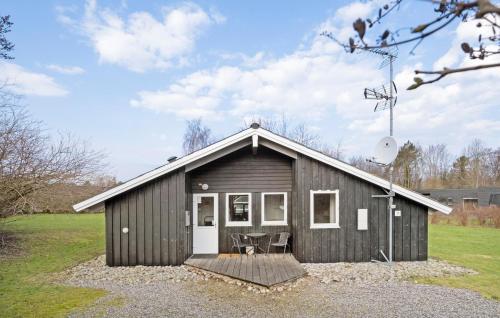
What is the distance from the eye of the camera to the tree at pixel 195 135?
143ft

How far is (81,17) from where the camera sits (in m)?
10.4

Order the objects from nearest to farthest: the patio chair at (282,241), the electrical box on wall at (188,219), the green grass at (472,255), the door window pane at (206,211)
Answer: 1. the green grass at (472,255)
2. the electrical box on wall at (188,219)
3. the patio chair at (282,241)
4. the door window pane at (206,211)

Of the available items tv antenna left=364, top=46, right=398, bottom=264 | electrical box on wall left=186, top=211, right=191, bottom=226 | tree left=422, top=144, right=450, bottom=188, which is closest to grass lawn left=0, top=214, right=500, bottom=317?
tv antenna left=364, top=46, right=398, bottom=264

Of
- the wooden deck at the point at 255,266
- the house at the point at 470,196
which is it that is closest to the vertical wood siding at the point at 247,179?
the wooden deck at the point at 255,266

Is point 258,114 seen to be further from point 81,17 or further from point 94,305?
point 94,305

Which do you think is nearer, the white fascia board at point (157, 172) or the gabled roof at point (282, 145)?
the white fascia board at point (157, 172)

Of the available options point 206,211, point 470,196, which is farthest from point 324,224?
point 470,196

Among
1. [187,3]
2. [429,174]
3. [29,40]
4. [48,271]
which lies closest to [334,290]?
[48,271]

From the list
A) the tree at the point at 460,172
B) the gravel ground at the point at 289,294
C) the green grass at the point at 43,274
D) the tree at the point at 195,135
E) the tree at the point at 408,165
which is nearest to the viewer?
the gravel ground at the point at 289,294

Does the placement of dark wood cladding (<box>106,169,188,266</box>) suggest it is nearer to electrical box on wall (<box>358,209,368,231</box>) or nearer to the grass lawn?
the grass lawn

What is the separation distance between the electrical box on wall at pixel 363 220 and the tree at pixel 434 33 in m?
7.92

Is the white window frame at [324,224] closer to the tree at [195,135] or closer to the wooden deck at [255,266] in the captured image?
the wooden deck at [255,266]

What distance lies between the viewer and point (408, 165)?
37.1 meters

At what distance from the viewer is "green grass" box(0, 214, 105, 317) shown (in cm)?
576
